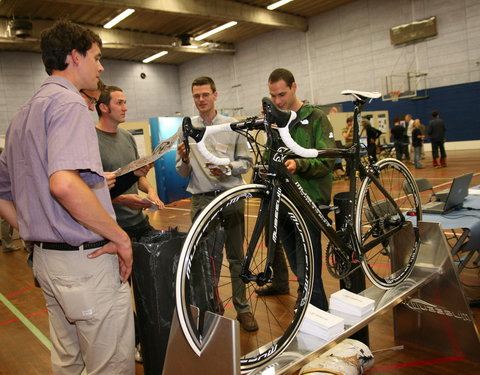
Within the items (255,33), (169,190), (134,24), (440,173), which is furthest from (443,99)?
(134,24)

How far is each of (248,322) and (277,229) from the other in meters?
1.32

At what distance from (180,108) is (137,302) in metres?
21.0

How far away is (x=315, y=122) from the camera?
2.36m

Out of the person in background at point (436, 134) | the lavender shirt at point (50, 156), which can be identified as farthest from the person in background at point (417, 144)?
the lavender shirt at point (50, 156)

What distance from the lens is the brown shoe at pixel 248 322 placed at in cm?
276

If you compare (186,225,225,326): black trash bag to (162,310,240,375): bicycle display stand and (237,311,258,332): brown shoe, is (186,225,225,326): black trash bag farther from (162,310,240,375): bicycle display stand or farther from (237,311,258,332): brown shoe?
(237,311,258,332): brown shoe

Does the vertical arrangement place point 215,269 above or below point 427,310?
above

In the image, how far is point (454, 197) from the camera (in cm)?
276

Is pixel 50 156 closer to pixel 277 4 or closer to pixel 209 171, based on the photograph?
pixel 209 171

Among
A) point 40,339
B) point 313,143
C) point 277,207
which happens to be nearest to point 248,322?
point 313,143

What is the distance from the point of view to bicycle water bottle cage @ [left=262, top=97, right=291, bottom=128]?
5.07ft

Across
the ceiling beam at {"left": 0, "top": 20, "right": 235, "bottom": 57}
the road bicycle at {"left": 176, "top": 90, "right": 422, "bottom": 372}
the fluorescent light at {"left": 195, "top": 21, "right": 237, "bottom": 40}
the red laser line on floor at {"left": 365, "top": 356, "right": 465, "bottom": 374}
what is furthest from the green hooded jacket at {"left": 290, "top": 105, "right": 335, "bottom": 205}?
the fluorescent light at {"left": 195, "top": 21, "right": 237, "bottom": 40}

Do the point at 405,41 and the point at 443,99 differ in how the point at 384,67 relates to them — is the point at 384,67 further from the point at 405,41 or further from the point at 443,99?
the point at 443,99

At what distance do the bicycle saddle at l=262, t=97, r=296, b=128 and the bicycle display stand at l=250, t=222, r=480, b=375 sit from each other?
1.12 meters
